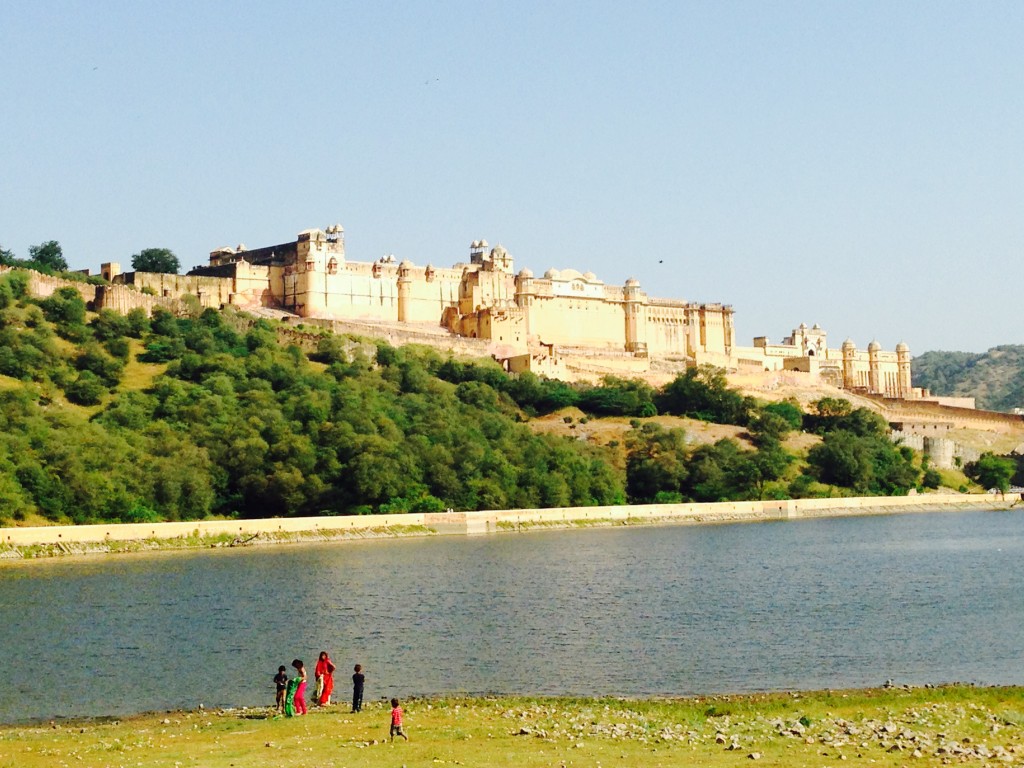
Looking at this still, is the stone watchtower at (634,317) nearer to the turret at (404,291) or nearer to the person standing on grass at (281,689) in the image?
the turret at (404,291)

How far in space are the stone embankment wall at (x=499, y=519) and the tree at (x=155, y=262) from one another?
32.0 metres

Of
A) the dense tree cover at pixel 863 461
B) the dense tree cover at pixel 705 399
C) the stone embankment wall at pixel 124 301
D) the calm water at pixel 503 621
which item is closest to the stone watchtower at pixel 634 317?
the dense tree cover at pixel 705 399

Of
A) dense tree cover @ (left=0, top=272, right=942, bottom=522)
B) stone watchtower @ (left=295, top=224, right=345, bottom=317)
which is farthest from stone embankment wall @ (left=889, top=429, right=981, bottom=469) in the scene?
stone watchtower @ (left=295, top=224, right=345, bottom=317)

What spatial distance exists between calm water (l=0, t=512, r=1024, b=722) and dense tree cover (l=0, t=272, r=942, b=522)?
537cm

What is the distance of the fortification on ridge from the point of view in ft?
234

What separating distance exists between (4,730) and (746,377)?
67.4 metres

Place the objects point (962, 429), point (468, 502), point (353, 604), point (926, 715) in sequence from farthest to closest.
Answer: point (962, 429) → point (468, 502) → point (353, 604) → point (926, 715)

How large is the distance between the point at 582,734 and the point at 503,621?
A: 11.3 meters

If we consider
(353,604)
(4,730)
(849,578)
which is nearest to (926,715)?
(4,730)

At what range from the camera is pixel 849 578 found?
35250mm

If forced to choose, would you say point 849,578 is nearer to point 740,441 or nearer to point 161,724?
point 161,724

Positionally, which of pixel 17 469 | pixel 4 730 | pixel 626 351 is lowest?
pixel 4 730

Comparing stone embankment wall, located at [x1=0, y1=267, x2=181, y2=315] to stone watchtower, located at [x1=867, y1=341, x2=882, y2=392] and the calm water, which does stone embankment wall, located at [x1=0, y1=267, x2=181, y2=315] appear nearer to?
the calm water

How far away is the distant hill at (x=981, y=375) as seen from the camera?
16975cm
